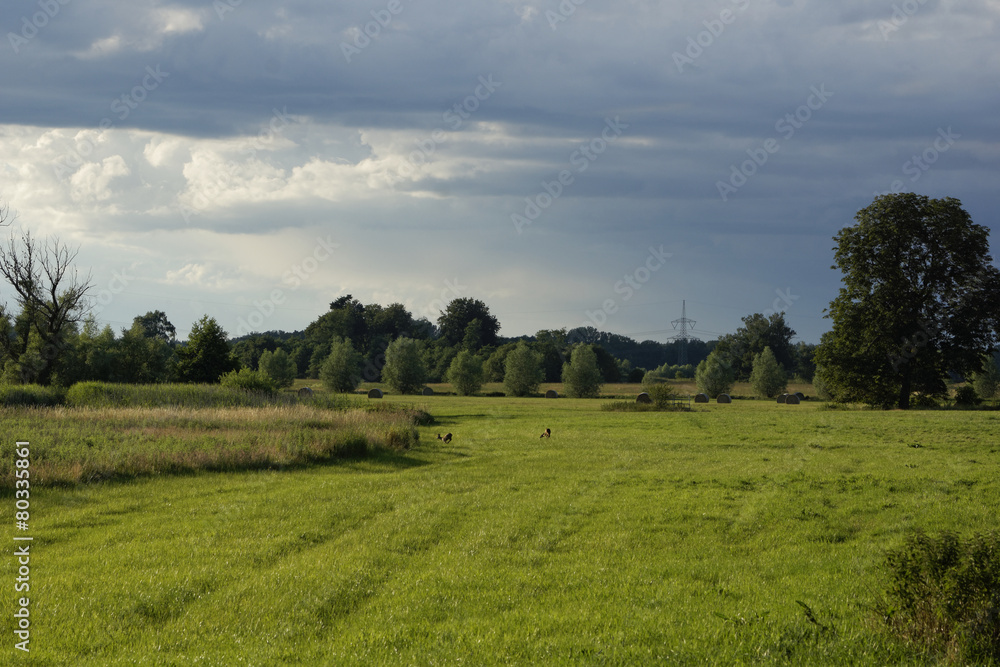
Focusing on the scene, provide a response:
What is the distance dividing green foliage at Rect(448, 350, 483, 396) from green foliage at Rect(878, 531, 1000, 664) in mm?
96593

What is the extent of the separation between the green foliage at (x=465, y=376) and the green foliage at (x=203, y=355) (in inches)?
2000

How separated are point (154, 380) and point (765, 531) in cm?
6264

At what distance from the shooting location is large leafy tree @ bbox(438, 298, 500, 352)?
16488cm

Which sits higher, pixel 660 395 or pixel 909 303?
pixel 909 303

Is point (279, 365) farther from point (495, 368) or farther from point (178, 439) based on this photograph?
point (178, 439)

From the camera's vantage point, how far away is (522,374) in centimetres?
10206

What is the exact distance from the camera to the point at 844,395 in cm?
5372

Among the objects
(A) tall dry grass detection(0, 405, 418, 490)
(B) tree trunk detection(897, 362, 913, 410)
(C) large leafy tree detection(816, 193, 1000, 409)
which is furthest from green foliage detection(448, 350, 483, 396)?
(A) tall dry grass detection(0, 405, 418, 490)

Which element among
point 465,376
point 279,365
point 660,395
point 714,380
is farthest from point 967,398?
point 279,365

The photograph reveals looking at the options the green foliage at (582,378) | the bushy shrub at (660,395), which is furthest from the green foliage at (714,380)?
the bushy shrub at (660,395)

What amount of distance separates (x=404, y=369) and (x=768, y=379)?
54.3 m

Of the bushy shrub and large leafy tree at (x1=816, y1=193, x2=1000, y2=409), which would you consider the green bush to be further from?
the bushy shrub

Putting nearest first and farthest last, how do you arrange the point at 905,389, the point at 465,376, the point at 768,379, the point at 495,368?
the point at 905,389 → the point at 768,379 → the point at 465,376 → the point at 495,368

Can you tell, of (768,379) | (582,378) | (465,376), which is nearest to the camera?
(768,379)
